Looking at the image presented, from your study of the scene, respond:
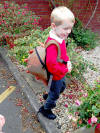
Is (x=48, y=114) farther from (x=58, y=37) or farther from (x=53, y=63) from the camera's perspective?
(x=58, y=37)

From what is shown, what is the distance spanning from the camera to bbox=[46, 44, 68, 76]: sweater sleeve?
2.25m

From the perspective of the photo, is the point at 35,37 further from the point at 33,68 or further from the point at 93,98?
the point at 93,98

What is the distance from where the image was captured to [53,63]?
2299 mm

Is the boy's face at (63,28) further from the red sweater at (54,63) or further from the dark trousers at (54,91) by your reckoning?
the dark trousers at (54,91)

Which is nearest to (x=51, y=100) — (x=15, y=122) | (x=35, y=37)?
(x=15, y=122)

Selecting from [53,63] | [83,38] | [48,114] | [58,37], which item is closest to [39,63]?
[53,63]

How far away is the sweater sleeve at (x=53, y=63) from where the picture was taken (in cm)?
225

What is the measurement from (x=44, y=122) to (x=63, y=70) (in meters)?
0.95

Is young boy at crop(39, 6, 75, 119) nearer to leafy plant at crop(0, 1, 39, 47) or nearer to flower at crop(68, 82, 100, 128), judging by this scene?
flower at crop(68, 82, 100, 128)

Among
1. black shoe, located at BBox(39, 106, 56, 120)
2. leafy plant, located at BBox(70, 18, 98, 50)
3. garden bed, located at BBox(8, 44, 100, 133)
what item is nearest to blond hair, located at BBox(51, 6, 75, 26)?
garden bed, located at BBox(8, 44, 100, 133)

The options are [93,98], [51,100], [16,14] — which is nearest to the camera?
[93,98]

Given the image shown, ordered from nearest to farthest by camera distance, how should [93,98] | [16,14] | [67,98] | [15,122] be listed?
[93,98] → [15,122] → [67,98] → [16,14]

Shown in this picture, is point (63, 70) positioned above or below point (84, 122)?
above

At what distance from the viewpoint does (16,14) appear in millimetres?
4824
